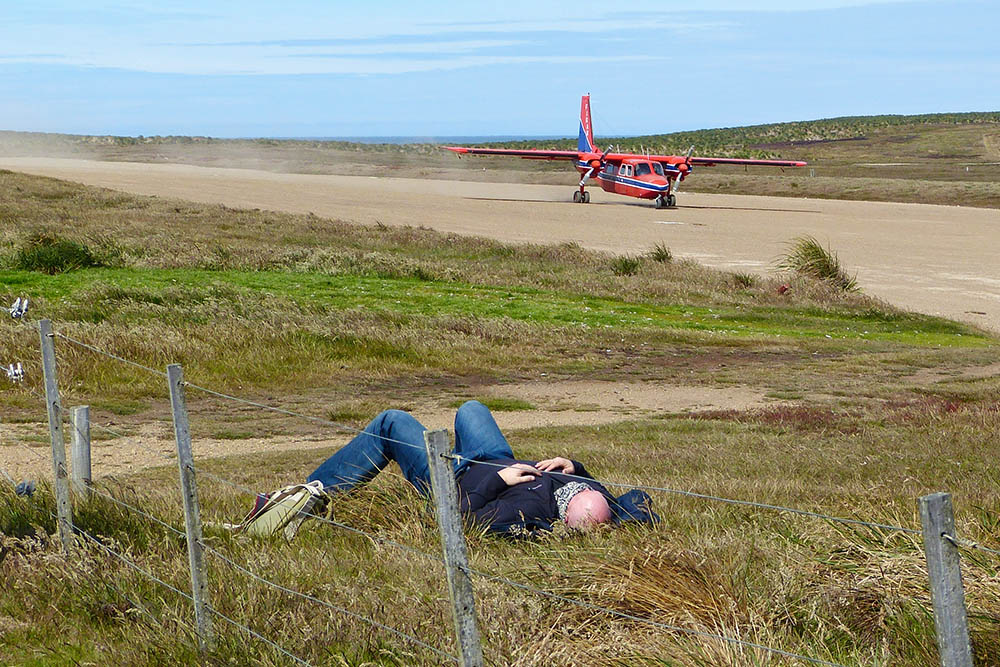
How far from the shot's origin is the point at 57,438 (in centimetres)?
594

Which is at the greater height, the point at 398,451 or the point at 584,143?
the point at 584,143

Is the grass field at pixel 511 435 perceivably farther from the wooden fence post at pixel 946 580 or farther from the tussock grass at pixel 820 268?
the wooden fence post at pixel 946 580

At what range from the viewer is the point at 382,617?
186 inches

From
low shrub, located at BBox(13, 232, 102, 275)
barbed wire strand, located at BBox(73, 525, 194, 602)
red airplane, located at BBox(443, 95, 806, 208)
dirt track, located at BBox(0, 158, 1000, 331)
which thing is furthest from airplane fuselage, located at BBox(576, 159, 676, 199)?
barbed wire strand, located at BBox(73, 525, 194, 602)

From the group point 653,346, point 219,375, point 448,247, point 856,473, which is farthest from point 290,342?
point 448,247

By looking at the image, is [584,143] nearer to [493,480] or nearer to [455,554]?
[493,480]

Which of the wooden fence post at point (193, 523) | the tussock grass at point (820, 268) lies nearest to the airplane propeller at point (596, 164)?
the tussock grass at point (820, 268)

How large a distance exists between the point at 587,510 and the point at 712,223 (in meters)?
44.3

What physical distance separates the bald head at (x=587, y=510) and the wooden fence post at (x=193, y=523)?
1781mm

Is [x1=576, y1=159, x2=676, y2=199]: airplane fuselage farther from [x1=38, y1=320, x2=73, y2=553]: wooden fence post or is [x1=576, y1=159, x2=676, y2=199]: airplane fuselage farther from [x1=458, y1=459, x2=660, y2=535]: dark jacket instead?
[x1=38, y1=320, x2=73, y2=553]: wooden fence post

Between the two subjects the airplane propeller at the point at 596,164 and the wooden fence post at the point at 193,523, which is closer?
the wooden fence post at the point at 193,523

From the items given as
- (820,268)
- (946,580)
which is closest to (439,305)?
(820,268)

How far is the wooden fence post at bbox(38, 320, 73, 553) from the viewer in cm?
582

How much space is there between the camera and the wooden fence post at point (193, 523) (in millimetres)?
4590
